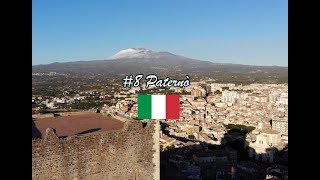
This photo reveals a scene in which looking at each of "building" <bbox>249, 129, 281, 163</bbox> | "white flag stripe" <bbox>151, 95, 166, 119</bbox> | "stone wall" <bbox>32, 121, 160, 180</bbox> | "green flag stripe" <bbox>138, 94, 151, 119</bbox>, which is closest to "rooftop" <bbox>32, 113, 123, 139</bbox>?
"stone wall" <bbox>32, 121, 160, 180</bbox>

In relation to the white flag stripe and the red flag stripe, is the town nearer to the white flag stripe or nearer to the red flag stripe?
the red flag stripe

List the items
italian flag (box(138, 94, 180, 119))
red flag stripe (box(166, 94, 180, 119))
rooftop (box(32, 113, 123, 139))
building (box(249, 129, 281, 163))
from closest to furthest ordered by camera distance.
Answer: italian flag (box(138, 94, 180, 119)), red flag stripe (box(166, 94, 180, 119)), rooftop (box(32, 113, 123, 139)), building (box(249, 129, 281, 163))

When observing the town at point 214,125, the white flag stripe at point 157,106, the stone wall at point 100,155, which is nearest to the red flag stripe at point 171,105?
the white flag stripe at point 157,106

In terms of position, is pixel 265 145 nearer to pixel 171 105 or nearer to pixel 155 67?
pixel 155 67

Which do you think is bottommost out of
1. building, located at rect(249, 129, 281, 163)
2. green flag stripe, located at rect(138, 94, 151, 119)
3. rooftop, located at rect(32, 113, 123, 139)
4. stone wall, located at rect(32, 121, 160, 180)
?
building, located at rect(249, 129, 281, 163)

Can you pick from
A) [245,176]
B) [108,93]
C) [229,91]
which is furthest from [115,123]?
[229,91]
